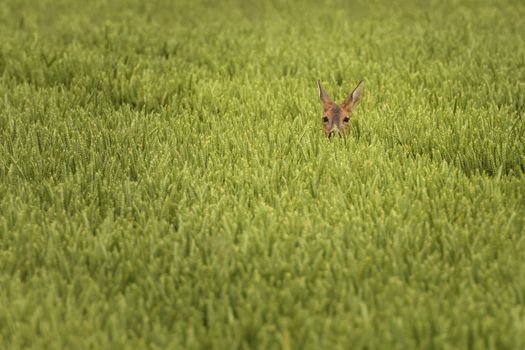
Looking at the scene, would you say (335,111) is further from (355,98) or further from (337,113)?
A: (355,98)

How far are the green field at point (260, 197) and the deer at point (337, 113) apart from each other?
0.09 m

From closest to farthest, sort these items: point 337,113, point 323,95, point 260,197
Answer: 1. point 260,197
2. point 337,113
3. point 323,95

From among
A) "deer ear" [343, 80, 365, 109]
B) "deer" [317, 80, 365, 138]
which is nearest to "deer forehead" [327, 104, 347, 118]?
"deer" [317, 80, 365, 138]

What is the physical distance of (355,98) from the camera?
5262mm

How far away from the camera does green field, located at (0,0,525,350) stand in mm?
2982

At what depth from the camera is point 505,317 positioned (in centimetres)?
289

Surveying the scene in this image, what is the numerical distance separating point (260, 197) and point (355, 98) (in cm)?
159

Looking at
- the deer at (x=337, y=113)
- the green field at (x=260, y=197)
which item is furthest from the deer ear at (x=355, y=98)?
the green field at (x=260, y=197)

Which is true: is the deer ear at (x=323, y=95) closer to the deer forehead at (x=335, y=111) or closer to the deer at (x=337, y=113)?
the deer at (x=337, y=113)

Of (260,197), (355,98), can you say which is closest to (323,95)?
(355,98)

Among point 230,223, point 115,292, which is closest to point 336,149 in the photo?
point 230,223

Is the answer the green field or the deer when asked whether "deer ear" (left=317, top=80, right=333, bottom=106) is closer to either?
the deer

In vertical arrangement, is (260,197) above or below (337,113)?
below

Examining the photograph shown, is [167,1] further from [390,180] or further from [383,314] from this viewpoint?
[383,314]
